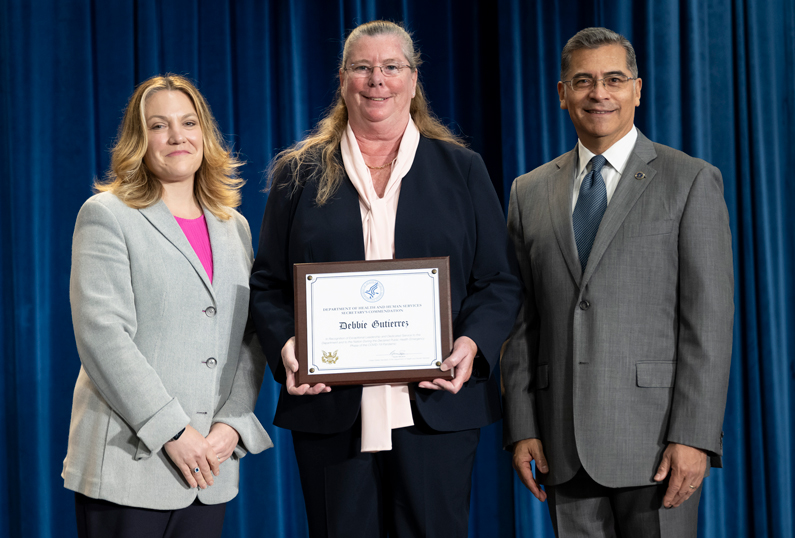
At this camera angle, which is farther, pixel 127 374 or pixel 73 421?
pixel 73 421

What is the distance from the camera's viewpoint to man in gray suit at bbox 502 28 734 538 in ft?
5.55

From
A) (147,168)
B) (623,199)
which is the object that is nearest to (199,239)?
(147,168)

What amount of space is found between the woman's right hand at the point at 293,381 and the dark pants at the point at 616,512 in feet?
2.42

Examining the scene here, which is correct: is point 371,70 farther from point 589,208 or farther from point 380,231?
point 589,208

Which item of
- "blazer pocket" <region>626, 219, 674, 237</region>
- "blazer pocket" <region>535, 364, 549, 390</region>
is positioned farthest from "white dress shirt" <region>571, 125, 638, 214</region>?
"blazer pocket" <region>535, 364, 549, 390</region>

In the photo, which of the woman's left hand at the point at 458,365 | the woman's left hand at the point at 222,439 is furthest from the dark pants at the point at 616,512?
the woman's left hand at the point at 222,439

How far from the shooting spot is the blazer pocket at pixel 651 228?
1.75 m

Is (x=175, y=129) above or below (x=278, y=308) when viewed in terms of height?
above

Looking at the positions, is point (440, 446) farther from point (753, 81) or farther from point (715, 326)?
point (753, 81)

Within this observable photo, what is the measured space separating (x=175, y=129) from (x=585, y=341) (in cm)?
123

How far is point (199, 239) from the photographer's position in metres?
1.89

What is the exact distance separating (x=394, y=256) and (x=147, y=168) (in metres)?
0.75

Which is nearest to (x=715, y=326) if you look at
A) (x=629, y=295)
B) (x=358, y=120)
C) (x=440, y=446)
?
(x=629, y=295)

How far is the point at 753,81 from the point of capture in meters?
2.84
